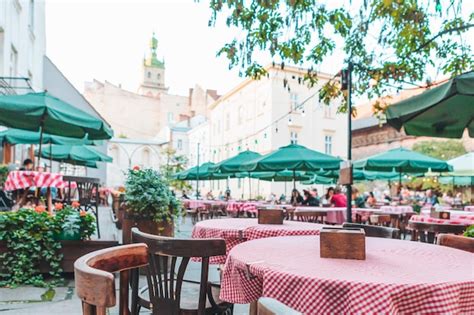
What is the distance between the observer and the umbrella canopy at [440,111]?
3531mm

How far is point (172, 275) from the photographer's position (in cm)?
194

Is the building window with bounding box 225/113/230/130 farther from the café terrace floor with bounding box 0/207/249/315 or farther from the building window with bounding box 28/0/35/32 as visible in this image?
the café terrace floor with bounding box 0/207/249/315

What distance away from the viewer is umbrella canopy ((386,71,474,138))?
3.53 meters

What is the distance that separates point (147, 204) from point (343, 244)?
3239mm

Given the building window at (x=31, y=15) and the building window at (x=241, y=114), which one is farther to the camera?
the building window at (x=241, y=114)

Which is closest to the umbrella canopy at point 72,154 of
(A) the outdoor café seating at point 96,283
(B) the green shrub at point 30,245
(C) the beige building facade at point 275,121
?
(B) the green shrub at point 30,245

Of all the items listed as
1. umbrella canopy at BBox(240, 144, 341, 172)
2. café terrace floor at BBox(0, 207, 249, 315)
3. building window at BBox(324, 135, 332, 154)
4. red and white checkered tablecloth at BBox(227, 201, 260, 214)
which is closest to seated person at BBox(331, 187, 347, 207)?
umbrella canopy at BBox(240, 144, 341, 172)

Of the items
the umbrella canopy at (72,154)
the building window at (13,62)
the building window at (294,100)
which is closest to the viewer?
the building window at (13,62)

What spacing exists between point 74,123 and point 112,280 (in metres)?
4.85

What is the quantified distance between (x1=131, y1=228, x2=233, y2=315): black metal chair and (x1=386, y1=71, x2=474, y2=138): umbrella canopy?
276 centimetres

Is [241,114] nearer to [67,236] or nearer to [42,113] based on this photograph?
[42,113]

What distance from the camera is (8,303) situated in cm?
335

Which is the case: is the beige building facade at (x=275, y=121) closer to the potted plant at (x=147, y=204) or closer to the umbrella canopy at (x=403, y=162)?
the umbrella canopy at (x=403, y=162)

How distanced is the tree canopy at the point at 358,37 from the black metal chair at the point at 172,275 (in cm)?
382
